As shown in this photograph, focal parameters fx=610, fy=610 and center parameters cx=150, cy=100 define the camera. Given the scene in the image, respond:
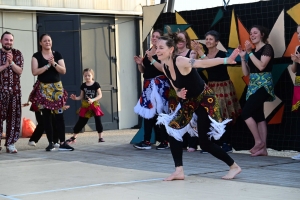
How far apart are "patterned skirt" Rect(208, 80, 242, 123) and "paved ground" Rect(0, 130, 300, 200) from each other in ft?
1.97

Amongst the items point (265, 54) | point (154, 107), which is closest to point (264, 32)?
point (265, 54)

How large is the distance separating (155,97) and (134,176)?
2.55 metres

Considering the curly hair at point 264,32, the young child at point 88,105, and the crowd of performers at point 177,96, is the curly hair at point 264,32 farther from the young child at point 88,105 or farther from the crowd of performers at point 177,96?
the young child at point 88,105

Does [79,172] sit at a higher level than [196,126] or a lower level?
lower

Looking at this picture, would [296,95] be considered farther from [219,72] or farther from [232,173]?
[232,173]

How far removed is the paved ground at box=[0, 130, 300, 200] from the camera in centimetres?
554

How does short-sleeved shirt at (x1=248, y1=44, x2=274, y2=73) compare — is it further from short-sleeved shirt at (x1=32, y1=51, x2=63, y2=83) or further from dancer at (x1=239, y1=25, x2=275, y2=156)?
short-sleeved shirt at (x1=32, y1=51, x2=63, y2=83)

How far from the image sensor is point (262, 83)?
8172 millimetres

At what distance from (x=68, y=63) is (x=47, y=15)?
1.10 meters

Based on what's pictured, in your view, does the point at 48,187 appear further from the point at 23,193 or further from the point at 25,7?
the point at 25,7

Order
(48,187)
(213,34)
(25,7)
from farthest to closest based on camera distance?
(25,7) < (213,34) < (48,187)

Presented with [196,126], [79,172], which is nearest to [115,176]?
[79,172]

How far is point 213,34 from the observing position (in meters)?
8.76

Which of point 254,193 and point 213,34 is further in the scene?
point 213,34
